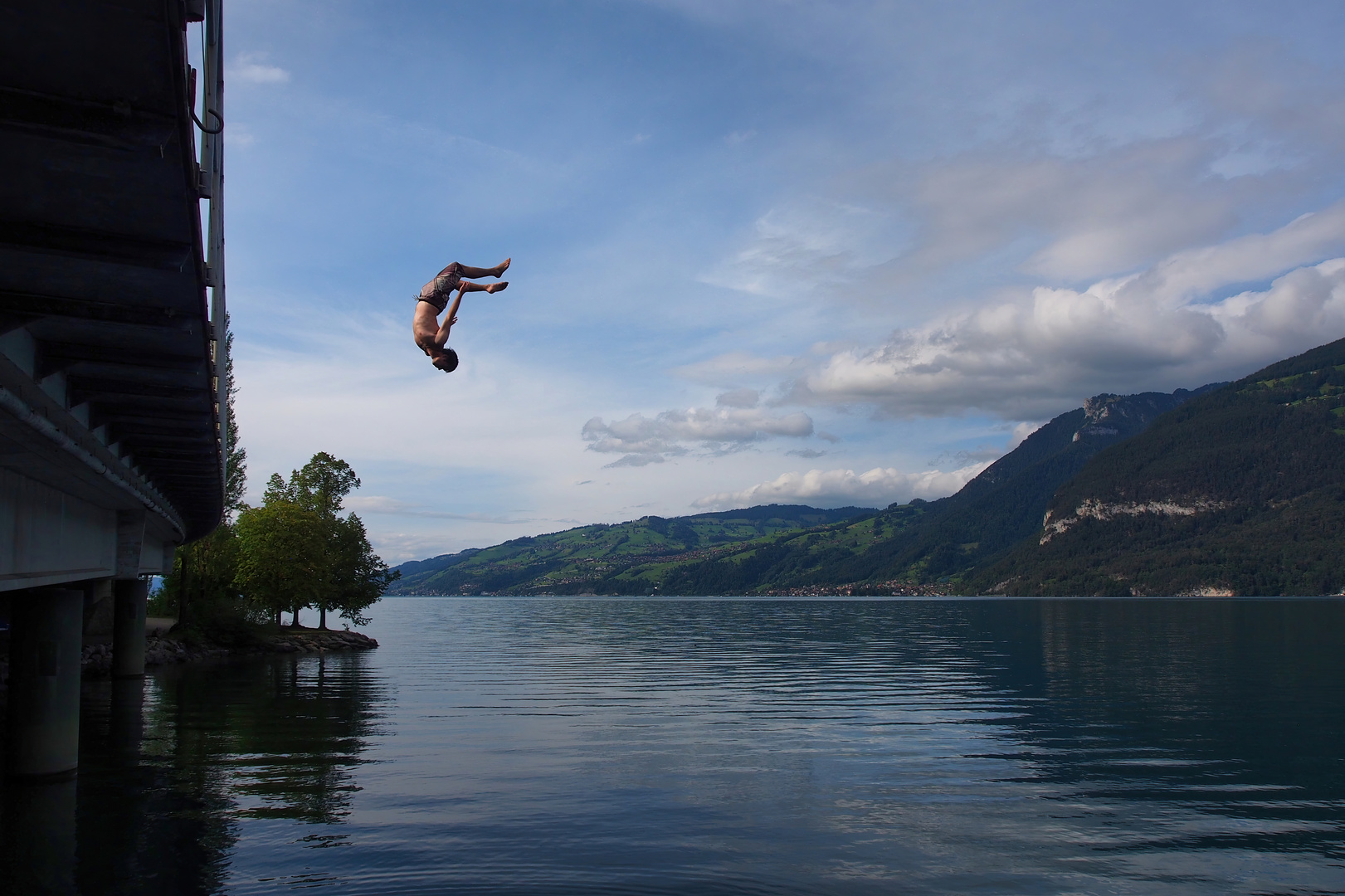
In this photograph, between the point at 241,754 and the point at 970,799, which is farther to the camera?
the point at 241,754

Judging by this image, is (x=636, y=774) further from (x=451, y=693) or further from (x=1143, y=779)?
(x=451, y=693)

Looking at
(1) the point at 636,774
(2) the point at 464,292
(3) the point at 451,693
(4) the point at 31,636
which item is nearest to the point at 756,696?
(3) the point at 451,693

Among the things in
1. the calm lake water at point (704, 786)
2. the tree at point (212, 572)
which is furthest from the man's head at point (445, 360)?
the tree at point (212, 572)

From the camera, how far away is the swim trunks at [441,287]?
1014 cm

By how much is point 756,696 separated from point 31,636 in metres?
32.2

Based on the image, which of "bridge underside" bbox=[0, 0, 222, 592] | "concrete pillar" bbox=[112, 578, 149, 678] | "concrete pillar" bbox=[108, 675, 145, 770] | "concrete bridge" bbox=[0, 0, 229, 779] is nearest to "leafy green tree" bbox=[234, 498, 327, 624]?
"concrete pillar" bbox=[112, 578, 149, 678]

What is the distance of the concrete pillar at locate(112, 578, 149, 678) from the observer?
52844mm

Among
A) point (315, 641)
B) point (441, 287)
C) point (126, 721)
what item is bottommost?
point (315, 641)

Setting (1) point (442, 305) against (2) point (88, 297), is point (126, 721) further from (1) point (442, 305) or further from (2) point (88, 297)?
(1) point (442, 305)

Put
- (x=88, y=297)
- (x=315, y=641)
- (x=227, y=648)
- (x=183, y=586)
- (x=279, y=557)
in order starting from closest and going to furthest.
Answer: (x=88, y=297) < (x=183, y=586) < (x=227, y=648) < (x=279, y=557) < (x=315, y=641)

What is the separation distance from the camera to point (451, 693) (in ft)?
164

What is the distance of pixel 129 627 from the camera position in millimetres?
53781

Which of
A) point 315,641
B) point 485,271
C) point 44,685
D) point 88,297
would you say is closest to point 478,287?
point 485,271

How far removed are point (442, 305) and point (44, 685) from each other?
2432cm
